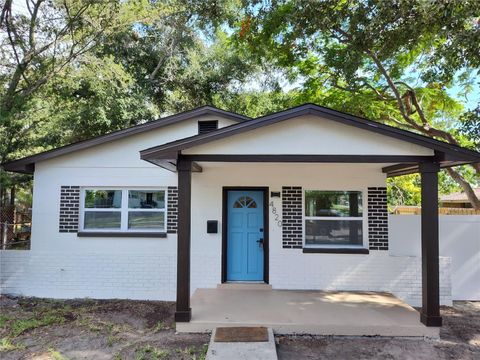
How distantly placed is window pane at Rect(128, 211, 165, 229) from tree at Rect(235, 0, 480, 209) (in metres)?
5.76

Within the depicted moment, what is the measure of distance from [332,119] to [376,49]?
4.38 meters

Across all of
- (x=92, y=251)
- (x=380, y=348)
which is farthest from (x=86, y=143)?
(x=380, y=348)

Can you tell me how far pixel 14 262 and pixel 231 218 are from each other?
16.3 feet

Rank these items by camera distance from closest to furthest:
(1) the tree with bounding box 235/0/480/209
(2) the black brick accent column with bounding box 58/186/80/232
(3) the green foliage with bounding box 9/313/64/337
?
1. (3) the green foliage with bounding box 9/313/64/337
2. (1) the tree with bounding box 235/0/480/209
3. (2) the black brick accent column with bounding box 58/186/80/232

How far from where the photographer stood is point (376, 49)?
8.91 meters

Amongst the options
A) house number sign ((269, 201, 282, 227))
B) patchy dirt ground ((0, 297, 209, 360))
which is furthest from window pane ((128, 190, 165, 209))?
house number sign ((269, 201, 282, 227))

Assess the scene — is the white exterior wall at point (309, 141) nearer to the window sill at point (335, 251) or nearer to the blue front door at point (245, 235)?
the blue front door at point (245, 235)

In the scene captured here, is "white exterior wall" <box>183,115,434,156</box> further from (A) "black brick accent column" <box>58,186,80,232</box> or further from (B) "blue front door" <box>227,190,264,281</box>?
(A) "black brick accent column" <box>58,186,80,232</box>

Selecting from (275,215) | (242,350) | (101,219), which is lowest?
(242,350)

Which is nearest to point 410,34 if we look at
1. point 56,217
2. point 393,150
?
point 393,150

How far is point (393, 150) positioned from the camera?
571 cm

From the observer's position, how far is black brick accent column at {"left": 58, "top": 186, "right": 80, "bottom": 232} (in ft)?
26.7

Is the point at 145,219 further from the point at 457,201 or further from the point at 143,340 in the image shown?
the point at 457,201

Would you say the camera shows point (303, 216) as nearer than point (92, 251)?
Yes
